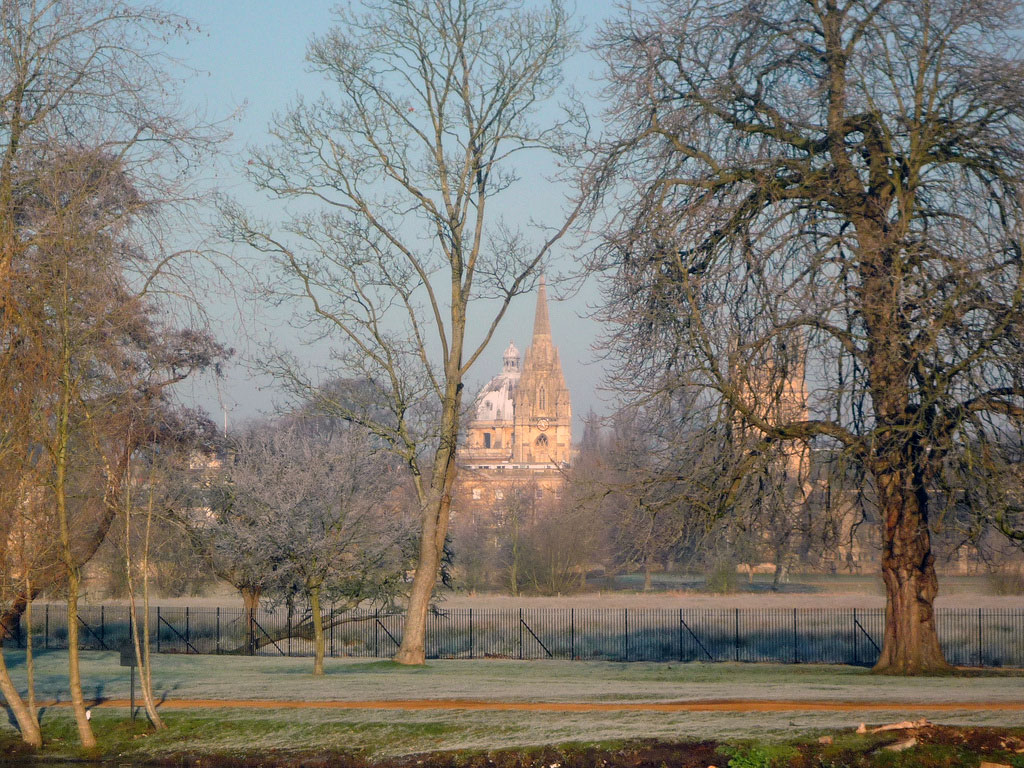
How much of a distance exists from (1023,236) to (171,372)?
1177cm

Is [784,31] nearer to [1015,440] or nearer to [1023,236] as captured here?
Result: [1023,236]

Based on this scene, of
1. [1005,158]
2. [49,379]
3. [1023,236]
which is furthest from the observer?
[1005,158]

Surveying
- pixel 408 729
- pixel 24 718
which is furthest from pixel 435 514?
pixel 24 718

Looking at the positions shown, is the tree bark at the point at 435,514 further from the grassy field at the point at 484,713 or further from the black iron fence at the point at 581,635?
the black iron fence at the point at 581,635

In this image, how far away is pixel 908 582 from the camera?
17875mm

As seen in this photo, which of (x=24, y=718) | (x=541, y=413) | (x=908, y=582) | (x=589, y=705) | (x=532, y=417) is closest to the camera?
(x=24, y=718)

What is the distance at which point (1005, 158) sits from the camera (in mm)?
16203

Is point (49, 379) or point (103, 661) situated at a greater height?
point (49, 379)

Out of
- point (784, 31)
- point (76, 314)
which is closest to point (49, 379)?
point (76, 314)

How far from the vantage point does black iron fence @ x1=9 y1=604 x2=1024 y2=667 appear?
31.9m

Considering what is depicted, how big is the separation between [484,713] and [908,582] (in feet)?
25.1

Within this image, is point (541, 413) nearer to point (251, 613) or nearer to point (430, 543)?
point (251, 613)

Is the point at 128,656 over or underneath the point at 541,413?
underneath

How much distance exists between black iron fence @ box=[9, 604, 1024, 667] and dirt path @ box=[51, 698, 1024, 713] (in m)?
13.5
